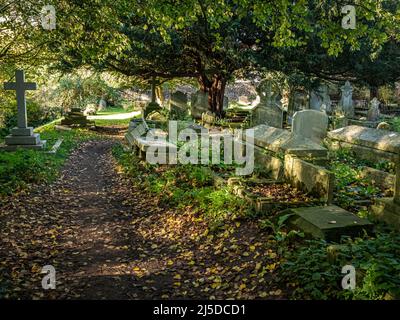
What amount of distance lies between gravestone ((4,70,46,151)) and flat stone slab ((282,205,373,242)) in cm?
1025

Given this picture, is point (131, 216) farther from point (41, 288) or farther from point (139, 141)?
point (139, 141)

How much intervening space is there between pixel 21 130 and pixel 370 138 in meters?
10.5

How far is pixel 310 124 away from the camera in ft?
37.4

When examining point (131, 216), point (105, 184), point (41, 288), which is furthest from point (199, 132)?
point (41, 288)

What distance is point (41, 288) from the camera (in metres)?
4.45

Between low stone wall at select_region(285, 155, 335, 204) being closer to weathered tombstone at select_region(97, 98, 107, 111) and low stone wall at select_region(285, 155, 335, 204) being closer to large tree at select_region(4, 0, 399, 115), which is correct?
large tree at select_region(4, 0, 399, 115)

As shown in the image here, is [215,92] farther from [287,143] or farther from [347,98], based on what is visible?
[287,143]

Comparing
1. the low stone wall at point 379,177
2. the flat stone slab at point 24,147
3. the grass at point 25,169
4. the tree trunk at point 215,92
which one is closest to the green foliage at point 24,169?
the grass at point 25,169

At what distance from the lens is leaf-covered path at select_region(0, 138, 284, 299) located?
175 inches

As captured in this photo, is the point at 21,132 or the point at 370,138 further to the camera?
the point at 21,132

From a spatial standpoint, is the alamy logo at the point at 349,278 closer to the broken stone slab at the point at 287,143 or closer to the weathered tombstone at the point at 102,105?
the broken stone slab at the point at 287,143

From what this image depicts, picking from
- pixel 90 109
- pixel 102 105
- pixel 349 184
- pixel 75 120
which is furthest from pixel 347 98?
pixel 102 105
